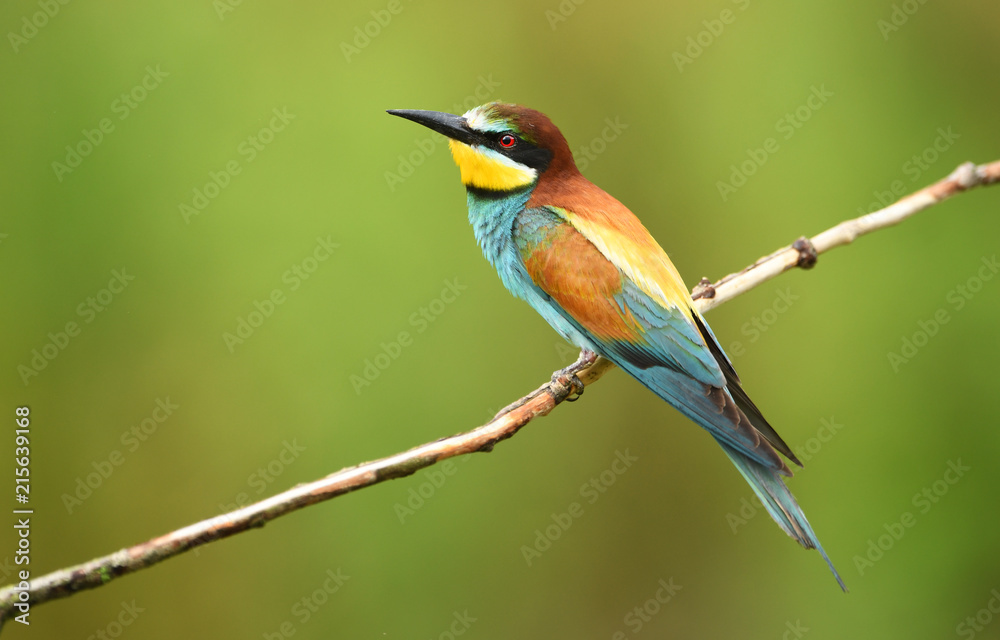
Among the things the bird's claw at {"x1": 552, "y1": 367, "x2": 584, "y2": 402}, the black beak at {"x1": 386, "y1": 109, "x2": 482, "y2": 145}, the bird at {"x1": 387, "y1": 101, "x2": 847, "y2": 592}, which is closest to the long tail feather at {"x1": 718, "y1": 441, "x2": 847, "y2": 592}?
the bird at {"x1": 387, "y1": 101, "x2": 847, "y2": 592}

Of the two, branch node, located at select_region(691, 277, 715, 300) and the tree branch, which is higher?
branch node, located at select_region(691, 277, 715, 300)

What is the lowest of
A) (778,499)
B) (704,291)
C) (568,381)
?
(568,381)

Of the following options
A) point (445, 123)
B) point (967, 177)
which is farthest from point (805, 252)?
point (445, 123)

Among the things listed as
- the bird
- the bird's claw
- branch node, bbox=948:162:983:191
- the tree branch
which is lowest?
the tree branch

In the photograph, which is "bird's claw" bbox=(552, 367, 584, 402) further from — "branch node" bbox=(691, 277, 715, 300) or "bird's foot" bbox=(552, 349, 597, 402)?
"branch node" bbox=(691, 277, 715, 300)

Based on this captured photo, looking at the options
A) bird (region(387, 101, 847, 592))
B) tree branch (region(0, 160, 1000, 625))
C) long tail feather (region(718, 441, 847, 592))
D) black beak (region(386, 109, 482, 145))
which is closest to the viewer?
tree branch (region(0, 160, 1000, 625))

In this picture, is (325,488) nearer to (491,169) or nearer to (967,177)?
(491,169)

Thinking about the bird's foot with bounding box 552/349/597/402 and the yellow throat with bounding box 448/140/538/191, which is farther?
the yellow throat with bounding box 448/140/538/191
